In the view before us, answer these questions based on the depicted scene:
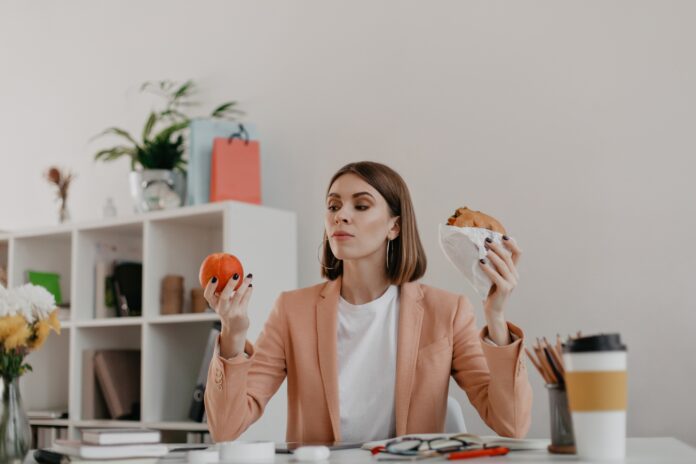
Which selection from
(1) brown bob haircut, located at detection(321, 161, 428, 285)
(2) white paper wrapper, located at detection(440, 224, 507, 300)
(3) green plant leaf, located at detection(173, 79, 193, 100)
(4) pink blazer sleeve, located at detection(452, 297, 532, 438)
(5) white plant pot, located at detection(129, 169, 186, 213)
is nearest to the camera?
(2) white paper wrapper, located at detection(440, 224, 507, 300)

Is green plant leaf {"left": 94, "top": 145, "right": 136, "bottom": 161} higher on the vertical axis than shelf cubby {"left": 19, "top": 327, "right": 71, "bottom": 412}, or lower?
higher

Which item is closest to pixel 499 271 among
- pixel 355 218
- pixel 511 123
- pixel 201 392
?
pixel 355 218

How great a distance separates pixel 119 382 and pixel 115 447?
2055 mm

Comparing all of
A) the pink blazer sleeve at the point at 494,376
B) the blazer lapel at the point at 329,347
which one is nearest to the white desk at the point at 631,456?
the pink blazer sleeve at the point at 494,376

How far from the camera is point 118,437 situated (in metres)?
1.56

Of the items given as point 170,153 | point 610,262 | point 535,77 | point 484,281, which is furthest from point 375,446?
point 170,153

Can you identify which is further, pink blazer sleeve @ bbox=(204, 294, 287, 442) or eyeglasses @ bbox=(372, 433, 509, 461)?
pink blazer sleeve @ bbox=(204, 294, 287, 442)

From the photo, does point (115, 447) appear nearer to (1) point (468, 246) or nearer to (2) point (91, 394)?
(1) point (468, 246)

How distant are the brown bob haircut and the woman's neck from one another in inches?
1.5

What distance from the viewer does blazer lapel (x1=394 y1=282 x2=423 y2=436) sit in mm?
2180

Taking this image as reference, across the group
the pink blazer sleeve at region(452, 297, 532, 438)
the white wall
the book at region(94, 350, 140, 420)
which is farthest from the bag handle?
the pink blazer sleeve at region(452, 297, 532, 438)

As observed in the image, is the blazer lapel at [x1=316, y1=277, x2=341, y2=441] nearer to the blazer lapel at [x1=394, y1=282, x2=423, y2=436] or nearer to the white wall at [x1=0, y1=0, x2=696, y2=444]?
the blazer lapel at [x1=394, y1=282, x2=423, y2=436]

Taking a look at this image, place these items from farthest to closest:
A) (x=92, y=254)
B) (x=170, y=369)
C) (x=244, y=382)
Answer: (x=92, y=254) < (x=170, y=369) < (x=244, y=382)

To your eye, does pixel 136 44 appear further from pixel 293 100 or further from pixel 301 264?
pixel 301 264
